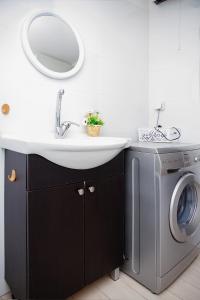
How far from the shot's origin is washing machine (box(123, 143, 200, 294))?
112 centimetres

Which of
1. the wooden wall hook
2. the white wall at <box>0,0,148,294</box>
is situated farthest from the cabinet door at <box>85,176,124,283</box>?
the wooden wall hook

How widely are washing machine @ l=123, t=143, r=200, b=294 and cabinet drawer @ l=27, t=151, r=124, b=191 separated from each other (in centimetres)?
28

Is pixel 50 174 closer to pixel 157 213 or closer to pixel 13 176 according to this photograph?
pixel 13 176

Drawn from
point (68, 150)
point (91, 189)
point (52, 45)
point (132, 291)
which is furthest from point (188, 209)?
point (52, 45)

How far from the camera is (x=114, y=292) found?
46.4 inches

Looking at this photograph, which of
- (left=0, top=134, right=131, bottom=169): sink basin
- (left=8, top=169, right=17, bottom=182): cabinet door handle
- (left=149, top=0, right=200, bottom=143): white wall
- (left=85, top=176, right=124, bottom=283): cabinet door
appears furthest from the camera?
(left=149, top=0, right=200, bottom=143): white wall

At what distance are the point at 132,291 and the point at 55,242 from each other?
65 centimetres

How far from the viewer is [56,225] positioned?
0.93 metres

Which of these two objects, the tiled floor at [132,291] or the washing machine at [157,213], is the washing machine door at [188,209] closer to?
the washing machine at [157,213]

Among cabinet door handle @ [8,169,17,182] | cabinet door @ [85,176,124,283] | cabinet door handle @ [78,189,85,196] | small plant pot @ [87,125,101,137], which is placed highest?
small plant pot @ [87,125,101,137]

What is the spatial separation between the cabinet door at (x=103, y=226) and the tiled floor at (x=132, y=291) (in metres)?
0.14

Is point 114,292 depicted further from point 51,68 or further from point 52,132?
point 51,68

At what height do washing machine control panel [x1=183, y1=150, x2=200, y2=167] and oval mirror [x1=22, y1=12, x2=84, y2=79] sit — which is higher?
oval mirror [x1=22, y1=12, x2=84, y2=79]

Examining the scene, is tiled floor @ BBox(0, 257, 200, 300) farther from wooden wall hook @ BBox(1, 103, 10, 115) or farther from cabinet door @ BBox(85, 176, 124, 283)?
wooden wall hook @ BBox(1, 103, 10, 115)
